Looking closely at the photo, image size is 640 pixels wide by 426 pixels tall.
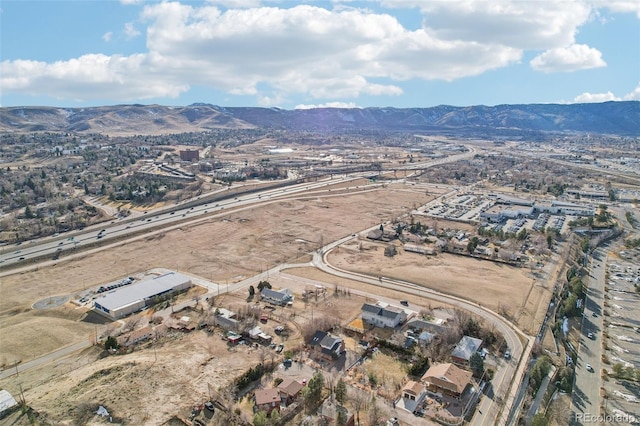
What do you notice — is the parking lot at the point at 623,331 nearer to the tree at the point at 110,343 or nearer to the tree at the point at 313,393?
the tree at the point at 313,393

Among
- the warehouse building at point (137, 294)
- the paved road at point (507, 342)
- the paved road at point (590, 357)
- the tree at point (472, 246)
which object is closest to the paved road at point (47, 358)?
the warehouse building at point (137, 294)

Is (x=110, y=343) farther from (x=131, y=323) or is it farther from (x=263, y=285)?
(x=263, y=285)

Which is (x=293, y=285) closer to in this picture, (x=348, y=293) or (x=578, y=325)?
(x=348, y=293)

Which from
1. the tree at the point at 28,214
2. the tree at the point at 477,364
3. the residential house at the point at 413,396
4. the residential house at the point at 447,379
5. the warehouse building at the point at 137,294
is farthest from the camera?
the tree at the point at 28,214

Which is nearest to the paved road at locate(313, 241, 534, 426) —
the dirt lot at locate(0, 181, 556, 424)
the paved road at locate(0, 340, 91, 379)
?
the dirt lot at locate(0, 181, 556, 424)

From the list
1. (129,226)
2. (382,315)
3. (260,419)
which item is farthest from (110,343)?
(129,226)

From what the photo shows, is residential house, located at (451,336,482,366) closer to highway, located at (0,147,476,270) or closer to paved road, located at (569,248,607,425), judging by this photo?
paved road, located at (569,248,607,425)
